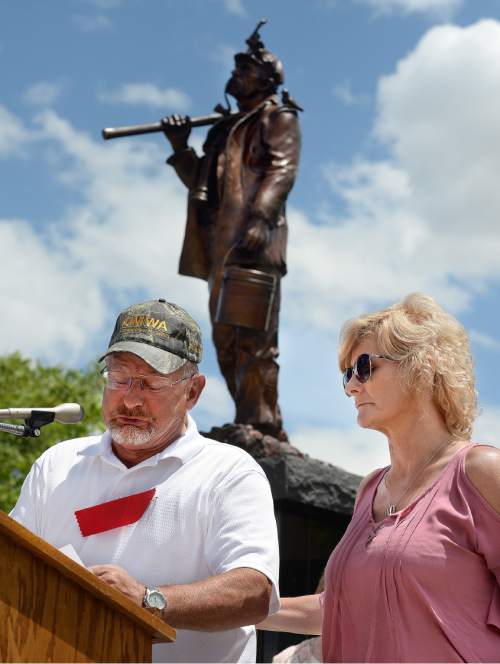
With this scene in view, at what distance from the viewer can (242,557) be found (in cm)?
272

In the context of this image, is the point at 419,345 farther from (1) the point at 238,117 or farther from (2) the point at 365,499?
(1) the point at 238,117

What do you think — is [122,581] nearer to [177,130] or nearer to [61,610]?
[61,610]

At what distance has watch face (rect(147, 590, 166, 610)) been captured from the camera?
252 cm

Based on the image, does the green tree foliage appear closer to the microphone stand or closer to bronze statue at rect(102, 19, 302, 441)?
bronze statue at rect(102, 19, 302, 441)

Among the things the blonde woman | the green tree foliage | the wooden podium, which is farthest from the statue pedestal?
the green tree foliage

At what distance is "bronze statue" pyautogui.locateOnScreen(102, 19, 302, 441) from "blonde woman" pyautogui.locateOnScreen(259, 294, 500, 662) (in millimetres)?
4868

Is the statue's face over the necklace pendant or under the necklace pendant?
over

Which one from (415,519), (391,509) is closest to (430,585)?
(415,519)

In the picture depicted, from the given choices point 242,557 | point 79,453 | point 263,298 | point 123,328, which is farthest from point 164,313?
point 263,298

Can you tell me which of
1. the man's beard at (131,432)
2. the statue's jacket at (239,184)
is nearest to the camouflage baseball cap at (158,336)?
the man's beard at (131,432)

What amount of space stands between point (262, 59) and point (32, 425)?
21.1 feet

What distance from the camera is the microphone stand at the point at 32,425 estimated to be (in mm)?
2524

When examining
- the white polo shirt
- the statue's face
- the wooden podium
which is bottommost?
the wooden podium

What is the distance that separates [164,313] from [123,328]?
12 cm
